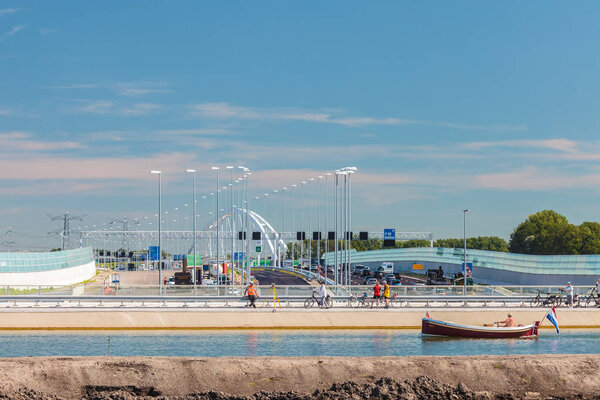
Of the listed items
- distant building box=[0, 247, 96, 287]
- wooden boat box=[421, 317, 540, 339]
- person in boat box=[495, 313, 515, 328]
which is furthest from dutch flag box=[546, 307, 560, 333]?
distant building box=[0, 247, 96, 287]

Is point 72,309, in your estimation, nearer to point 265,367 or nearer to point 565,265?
point 265,367

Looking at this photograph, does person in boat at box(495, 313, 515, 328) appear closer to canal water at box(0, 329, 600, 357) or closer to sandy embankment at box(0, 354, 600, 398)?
canal water at box(0, 329, 600, 357)

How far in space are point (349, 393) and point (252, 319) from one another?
75.2 ft

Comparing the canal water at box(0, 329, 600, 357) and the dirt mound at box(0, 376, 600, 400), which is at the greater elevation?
the dirt mound at box(0, 376, 600, 400)

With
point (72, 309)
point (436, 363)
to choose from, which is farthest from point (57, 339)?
point (436, 363)

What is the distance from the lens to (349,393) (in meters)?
26.0

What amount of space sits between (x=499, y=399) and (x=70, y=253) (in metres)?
105

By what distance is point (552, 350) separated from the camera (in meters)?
41.0

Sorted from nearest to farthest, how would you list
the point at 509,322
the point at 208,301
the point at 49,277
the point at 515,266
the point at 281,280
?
the point at 509,322
the point at 208,301
the point at 49,277
the point at 515,266
the point at 281,280

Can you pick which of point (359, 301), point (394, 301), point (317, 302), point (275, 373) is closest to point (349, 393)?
point (275, 373)

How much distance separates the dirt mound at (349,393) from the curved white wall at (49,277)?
55.9 metres

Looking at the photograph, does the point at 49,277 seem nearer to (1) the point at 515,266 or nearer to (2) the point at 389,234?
(1) the point at 515,266

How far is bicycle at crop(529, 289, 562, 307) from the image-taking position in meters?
55.6

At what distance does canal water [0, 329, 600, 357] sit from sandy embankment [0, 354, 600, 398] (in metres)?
9.79
